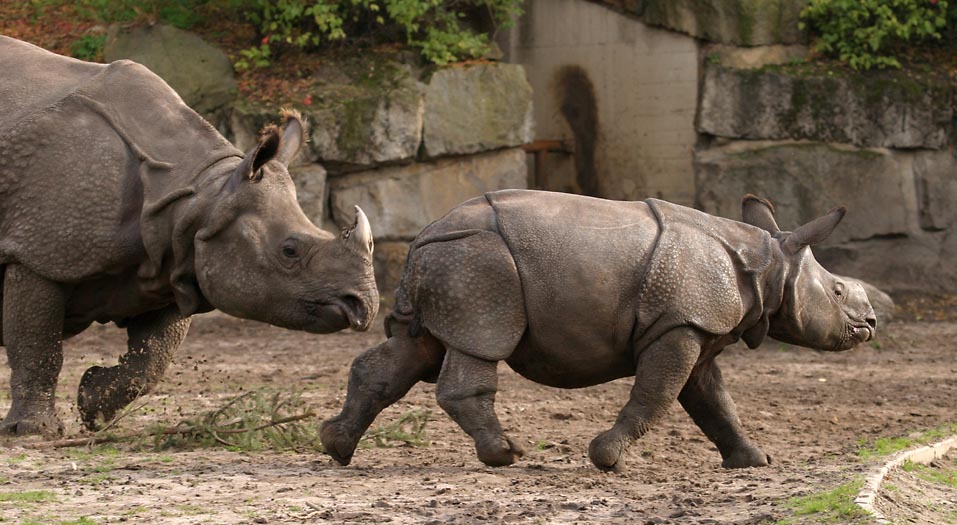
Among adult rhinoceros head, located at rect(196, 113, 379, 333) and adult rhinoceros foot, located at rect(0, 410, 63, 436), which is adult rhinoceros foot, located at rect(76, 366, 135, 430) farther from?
adult rhinoceros head, located at rect(196, 113, 379, 333)

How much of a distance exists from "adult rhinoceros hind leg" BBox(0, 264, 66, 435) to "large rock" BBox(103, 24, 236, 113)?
5.91 m

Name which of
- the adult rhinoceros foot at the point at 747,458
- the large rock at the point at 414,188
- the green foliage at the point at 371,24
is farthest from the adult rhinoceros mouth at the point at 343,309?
the green foliage at the point at 371,24

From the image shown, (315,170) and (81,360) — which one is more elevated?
(315,170)

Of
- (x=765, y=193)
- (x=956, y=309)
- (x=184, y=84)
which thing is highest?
(x=184, y=84)

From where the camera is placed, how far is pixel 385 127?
520 inches

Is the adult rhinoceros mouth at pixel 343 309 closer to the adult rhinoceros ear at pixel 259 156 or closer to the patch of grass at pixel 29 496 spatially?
the adult rhinoceros ear at pixel 259 156

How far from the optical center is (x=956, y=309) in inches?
539

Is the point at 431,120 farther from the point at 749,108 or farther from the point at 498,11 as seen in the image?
the point at 749,108

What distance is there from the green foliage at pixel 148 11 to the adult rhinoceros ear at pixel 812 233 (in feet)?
27.3

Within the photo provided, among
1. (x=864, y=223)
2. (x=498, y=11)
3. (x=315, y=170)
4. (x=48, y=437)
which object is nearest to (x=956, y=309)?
(x=864, y=223)

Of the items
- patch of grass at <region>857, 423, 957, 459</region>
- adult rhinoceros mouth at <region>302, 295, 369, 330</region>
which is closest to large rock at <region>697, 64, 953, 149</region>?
patch of grass at <region>857, 423, 957, 459</region>

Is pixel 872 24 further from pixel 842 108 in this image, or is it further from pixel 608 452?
pixel 608 452

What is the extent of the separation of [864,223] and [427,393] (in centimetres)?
599

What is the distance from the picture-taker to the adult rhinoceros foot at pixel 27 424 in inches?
284
